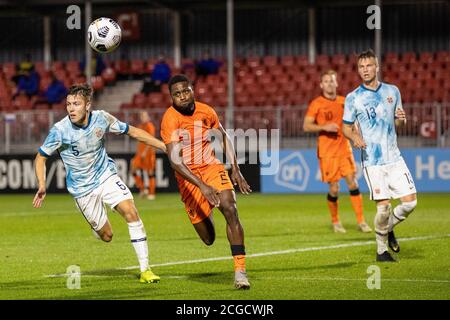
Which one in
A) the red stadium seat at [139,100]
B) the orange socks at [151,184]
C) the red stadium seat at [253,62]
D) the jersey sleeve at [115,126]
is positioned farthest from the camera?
the red stadium seat at [253,62]

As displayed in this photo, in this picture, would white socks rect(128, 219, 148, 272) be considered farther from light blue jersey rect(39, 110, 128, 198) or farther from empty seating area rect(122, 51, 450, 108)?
empty seating area rect(122, 51, 450, 108)

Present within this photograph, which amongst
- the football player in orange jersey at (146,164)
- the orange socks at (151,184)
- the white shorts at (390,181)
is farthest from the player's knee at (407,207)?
the orange socks at (151,184)

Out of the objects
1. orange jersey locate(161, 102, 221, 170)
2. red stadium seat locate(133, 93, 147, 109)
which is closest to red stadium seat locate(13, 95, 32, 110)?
red stadium seat locate(133, 93, 147, 109)

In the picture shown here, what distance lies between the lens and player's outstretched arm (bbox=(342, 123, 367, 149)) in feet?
40.3

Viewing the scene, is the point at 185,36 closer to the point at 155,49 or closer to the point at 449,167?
the point at 155,49

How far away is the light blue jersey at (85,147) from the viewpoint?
38.2ft

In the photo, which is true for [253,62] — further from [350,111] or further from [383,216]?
[383,216]

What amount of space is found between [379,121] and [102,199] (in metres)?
3.48

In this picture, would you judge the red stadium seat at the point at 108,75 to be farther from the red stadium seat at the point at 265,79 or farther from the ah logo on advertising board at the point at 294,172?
the ah logo on advertising board at the point at 294,172

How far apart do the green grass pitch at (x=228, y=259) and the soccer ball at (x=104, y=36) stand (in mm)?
2752

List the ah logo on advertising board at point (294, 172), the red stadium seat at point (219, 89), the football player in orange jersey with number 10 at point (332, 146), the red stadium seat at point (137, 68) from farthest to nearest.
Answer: the red stadium seat at point (137, 68)
the red stadium seat at point (219, 89)
the ah logo on advertising board at point (294, 172)
the football player in orange jersey with number 10 at point (332, 146)

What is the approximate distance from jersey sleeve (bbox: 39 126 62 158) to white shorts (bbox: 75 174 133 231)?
65cm

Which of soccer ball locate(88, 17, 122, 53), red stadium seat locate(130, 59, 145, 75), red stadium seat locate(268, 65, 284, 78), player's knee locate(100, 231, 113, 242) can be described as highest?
red stadium seat locate(130, 59, 145, 75)

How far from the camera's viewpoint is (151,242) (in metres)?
15.7
